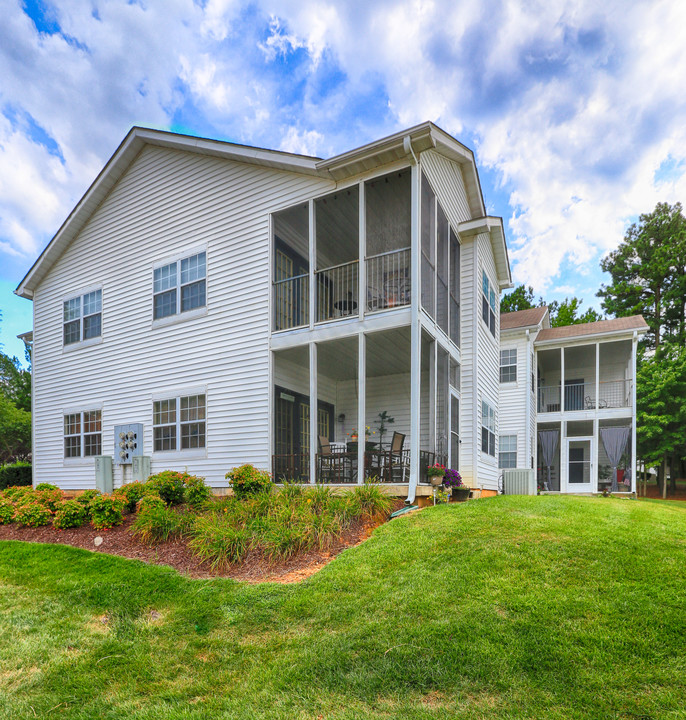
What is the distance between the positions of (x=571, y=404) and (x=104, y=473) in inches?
710

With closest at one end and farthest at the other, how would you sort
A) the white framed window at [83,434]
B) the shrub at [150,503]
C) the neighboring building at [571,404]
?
the shrub at [150,503] → the white framed window at [83,434] → the neighboring building at [571,404]

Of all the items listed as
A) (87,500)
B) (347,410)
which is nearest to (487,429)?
(347,410)

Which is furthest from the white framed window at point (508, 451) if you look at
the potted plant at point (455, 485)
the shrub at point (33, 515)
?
the shrub at point (33, 515)

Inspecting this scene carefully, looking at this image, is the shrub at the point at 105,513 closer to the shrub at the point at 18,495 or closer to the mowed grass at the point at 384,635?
the mowed grass at the point at 384,635

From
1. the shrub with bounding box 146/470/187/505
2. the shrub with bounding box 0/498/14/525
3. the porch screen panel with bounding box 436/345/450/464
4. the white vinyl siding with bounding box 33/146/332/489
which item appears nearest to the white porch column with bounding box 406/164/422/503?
the porch screen panel with bounding box 436/345/450/464

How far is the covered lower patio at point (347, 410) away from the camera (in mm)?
9383

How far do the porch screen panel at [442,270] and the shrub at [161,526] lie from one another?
19.9 ft

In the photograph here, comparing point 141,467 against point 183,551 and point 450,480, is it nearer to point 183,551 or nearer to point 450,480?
point 183,551

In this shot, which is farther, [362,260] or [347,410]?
[347,410]

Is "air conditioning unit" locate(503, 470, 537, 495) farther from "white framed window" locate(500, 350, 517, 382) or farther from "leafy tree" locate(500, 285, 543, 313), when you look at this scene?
"leafy tree" locate(500, 285, 543, 313)

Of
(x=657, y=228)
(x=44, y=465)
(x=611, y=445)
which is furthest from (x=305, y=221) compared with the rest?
→ (x=657, y=228)

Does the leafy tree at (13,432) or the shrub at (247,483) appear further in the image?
the leafy tree at (13,432)

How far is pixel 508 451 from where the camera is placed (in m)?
18.9

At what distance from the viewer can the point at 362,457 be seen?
8625mm
